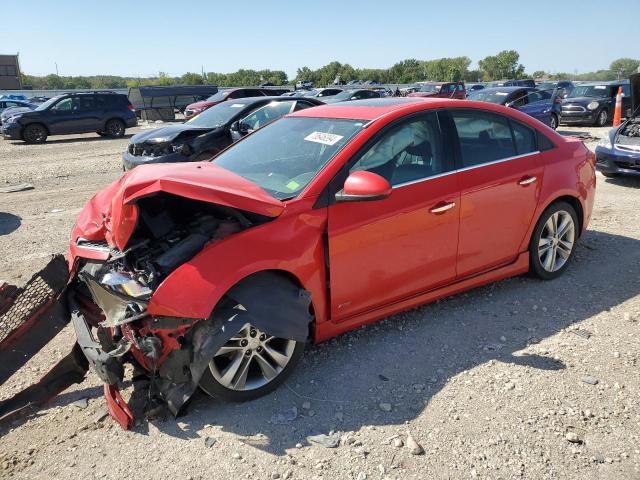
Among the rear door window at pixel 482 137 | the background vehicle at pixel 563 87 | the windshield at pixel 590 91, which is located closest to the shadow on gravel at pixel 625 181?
the rear door window at pixel 482 137

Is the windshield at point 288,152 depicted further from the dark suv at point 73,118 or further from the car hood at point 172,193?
the dark suv at point 73,118

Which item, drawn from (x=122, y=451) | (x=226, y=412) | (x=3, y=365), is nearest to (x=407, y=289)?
(x=226, y=412)

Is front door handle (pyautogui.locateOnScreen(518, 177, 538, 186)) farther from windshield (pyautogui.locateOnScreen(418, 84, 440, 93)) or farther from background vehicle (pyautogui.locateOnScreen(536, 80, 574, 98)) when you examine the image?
windshield (pyautogui.locateOnScreen(418, 84, 440, 93))

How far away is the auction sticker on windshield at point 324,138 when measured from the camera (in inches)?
135

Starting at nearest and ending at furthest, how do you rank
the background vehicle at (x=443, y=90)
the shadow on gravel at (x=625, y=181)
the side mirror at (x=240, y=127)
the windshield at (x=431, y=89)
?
1. the shadow on gravel at (x=625, y=181)
2. the side mirror at (x=240, y=127)
3. the background vehicle at (x=443, y=90)
4. the windshield at (x=431, y=89)

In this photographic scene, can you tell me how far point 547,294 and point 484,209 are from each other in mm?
1111

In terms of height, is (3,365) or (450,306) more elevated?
(3,365)

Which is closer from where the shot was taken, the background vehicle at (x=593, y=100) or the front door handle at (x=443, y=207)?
the front door handle at (x=443, y=207)

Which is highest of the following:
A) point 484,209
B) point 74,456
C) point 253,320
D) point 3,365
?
point 484,209

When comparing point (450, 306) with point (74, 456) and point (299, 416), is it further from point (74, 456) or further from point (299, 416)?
point (74, 456)

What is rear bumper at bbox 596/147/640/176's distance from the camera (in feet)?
26.2

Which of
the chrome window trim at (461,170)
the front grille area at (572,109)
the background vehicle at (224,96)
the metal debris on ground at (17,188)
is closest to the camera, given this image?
the chrome window trim at (461,170)

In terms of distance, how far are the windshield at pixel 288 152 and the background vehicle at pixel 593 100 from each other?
1644 centimetres

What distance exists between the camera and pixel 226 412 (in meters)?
2.91
